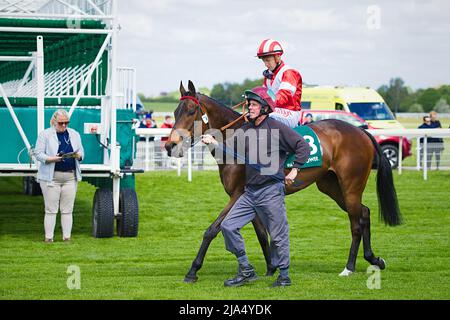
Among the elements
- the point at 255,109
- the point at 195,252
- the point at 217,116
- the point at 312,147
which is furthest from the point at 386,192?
the point at 255,109

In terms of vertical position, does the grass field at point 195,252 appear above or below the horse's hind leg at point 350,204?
below

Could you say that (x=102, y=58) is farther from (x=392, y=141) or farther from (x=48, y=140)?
(x=392, y=141)

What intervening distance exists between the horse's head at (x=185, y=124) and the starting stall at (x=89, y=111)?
3157mm

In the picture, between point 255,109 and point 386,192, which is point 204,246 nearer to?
point 255,109

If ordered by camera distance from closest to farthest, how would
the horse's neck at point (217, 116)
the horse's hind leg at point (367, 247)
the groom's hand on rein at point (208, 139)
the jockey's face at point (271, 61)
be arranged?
the groom's hand on rein at point (208, 139) < the horse's neck at point (217, 116) < the jockey's face at point (271, 61) < the horse's hind leg at point (367, 247)

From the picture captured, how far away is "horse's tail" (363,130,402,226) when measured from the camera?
9695 mm

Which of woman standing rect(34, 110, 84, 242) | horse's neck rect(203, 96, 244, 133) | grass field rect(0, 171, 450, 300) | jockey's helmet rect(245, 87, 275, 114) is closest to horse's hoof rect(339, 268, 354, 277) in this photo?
grass field rect(0, 171, 450, 300)

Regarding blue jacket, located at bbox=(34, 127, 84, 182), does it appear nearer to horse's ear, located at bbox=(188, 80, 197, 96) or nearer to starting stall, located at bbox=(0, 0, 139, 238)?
starting stall, located at bbox=(0, 0, 139, 238)

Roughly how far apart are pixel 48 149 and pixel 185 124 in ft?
11.4

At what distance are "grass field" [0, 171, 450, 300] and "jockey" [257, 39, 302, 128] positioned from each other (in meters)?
1.64

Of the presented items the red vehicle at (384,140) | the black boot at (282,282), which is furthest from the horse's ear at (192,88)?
the red vehicle at (384,140)

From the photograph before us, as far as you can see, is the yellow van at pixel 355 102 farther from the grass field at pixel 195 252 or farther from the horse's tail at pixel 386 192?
the horse's tail at pixel 386 192

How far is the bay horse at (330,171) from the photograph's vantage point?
8.27 meters

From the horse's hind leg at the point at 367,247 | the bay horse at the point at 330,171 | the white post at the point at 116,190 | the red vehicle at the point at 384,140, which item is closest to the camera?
the bay horse at the point at 330,171
